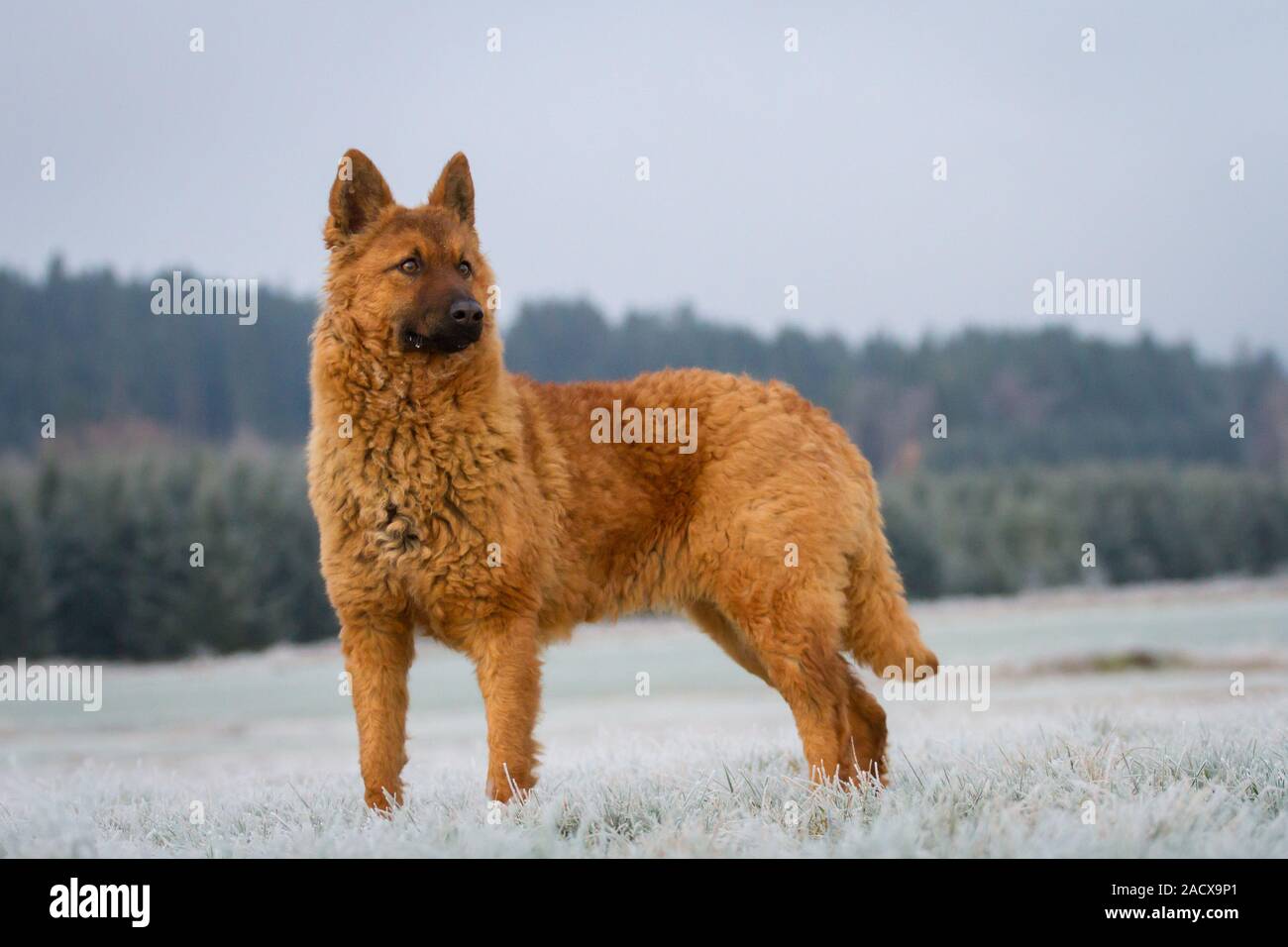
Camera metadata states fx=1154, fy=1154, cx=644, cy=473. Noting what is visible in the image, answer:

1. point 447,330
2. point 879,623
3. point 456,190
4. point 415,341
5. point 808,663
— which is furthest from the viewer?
point 879,623

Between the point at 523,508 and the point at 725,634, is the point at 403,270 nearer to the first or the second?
the point at 523,508

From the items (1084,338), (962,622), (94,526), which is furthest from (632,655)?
(1084,338)

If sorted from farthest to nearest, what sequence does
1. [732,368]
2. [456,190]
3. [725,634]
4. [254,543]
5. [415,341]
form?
1. [732,368]
2. [254,543]
3. [725,634]
4. [456,190]
5. [415,341]

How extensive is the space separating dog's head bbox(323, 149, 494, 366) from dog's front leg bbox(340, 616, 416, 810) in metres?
1.37

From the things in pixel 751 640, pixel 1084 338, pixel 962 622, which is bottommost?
pixel 962 622

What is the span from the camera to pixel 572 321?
282 ft

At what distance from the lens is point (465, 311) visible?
217 inches

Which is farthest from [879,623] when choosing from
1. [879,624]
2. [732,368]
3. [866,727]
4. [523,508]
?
[732,368]

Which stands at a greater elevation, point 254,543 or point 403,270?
point 403,270

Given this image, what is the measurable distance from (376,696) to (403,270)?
2121 mm
